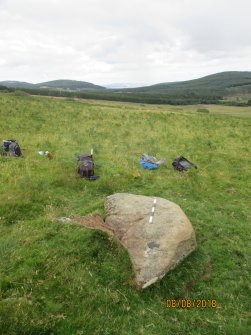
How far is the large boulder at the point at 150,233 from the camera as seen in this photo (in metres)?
7.75

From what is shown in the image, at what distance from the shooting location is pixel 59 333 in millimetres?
5996

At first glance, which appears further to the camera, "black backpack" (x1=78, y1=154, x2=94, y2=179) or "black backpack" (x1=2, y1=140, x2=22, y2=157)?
"black backpack" (x1=2, y1=140, x2=22, y2=157)

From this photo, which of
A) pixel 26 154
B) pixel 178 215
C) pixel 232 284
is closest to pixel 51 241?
pixel 178 215

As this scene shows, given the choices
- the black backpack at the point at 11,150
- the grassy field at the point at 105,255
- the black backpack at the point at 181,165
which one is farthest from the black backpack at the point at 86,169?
the black backpack at the point at 181,165

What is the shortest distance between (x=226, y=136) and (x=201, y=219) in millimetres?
17612

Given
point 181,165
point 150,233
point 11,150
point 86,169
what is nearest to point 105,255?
→ point 150,233

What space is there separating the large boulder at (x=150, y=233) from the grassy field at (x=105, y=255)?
10.5 inches

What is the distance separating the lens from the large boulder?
7.75 meters

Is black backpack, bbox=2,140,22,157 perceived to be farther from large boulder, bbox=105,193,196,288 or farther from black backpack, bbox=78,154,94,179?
large boulder, bbox=105,193,196,288

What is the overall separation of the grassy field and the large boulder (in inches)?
10.5

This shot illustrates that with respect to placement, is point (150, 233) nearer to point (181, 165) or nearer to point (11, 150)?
point (181, 165)

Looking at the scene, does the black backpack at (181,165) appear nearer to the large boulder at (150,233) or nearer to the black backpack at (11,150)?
Result: the large boulder at (150,233)

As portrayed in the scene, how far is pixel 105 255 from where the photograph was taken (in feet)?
27.0

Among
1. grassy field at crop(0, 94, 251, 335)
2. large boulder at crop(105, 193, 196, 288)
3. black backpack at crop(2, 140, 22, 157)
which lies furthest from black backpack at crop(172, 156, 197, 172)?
black backpack at crop(2, 140, 22, 157)
